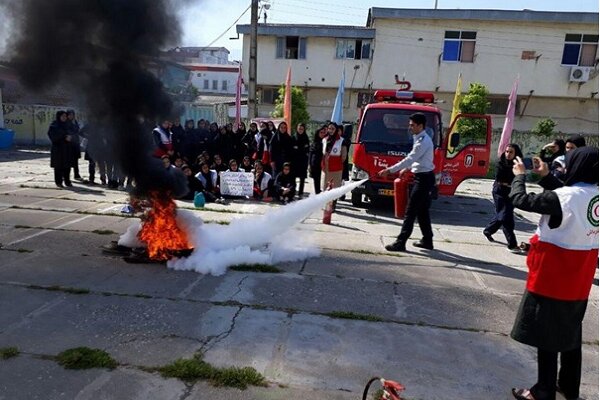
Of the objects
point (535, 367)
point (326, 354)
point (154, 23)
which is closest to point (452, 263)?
point (535, 367)

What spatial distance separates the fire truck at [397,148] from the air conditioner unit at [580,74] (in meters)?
15.9

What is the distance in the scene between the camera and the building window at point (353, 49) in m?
22.5

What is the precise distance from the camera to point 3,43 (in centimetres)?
529

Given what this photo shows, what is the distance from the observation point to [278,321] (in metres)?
3.87

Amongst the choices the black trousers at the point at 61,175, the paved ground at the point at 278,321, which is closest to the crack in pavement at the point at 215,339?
the paved ground at the point at 278,321

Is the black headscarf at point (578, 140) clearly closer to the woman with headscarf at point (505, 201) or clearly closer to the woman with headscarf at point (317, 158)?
the woman with headscarf at point (505, 201)

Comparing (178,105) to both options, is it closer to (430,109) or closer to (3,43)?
(3,43)

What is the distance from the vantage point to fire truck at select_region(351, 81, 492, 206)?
29.0ft

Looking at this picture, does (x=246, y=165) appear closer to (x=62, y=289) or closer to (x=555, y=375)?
(x=62, y=289)

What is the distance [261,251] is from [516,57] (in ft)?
70.1

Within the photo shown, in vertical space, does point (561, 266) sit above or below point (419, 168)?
below

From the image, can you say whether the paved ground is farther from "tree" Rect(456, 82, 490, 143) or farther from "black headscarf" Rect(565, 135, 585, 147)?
"tree" Rect(456, 82, 490, 143)

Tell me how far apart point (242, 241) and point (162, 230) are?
1.02 meters

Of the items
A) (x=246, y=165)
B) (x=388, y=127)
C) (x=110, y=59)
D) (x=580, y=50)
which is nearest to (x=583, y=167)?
(x=110, y=59)
